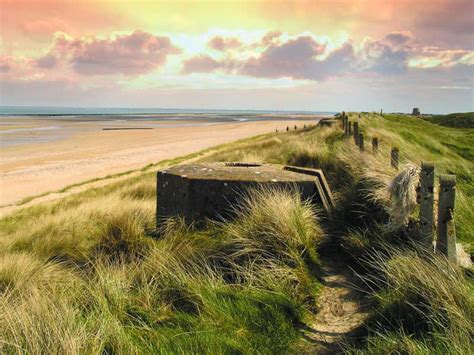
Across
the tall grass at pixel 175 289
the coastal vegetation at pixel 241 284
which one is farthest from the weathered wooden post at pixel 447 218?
the tall grass at pixel 175 289

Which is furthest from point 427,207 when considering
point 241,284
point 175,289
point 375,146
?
point 375,146

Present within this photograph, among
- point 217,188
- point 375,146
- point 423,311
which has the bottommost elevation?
point 423,311

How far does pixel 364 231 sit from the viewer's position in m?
4.77

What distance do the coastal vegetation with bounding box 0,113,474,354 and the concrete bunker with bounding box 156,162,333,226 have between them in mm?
206

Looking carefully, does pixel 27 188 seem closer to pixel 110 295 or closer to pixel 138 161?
pixel 138 161

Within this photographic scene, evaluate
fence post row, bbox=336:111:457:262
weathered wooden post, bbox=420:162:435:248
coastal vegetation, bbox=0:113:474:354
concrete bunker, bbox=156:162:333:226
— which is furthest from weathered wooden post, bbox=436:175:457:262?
concrete bunker, bbox=156:162:333:226

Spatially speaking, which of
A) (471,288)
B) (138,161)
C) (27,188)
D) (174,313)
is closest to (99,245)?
(174,313)

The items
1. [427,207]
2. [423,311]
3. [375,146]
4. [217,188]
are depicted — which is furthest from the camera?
[375,146]

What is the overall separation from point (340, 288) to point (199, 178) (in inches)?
92.9

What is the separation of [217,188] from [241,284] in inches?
73.4

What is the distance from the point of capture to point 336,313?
11.4 feet

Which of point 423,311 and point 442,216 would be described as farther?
point 442,216

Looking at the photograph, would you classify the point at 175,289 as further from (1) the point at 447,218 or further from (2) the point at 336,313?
(1) the point at 447,218

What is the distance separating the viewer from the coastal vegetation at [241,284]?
269 centimetres
